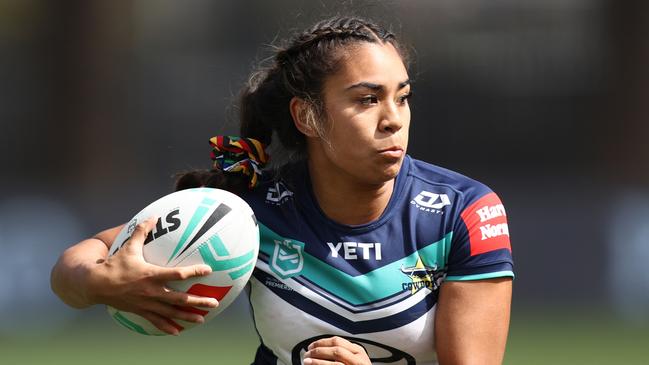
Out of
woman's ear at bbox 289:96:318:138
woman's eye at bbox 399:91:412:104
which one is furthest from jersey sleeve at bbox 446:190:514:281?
woman's ear at bbox 289:96:318:138

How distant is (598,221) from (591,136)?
3630 mm

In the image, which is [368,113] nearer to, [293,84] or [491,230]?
[293,84]

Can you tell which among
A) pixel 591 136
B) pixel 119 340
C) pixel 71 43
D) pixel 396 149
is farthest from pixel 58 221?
pixel 396 149

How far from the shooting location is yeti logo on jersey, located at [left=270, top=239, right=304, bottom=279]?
13.8 feet

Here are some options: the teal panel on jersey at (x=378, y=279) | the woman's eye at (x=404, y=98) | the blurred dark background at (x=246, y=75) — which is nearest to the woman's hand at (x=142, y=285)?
the teal panel on jersey at (x=378, y=279)

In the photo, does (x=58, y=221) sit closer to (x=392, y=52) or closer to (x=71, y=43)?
(x=71, y=43)

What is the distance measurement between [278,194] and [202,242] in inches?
23.3

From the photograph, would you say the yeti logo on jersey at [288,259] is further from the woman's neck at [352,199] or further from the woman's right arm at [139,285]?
the woman's right arm at [139,285]

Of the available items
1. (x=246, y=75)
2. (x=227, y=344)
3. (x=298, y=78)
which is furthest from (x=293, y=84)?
(x=246, y=75)

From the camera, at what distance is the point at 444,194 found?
165 inches

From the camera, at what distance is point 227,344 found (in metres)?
9.29

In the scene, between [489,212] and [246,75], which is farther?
[246,75]

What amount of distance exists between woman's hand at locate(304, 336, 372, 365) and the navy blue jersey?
26 centimetres

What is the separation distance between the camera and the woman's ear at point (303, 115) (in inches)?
167
